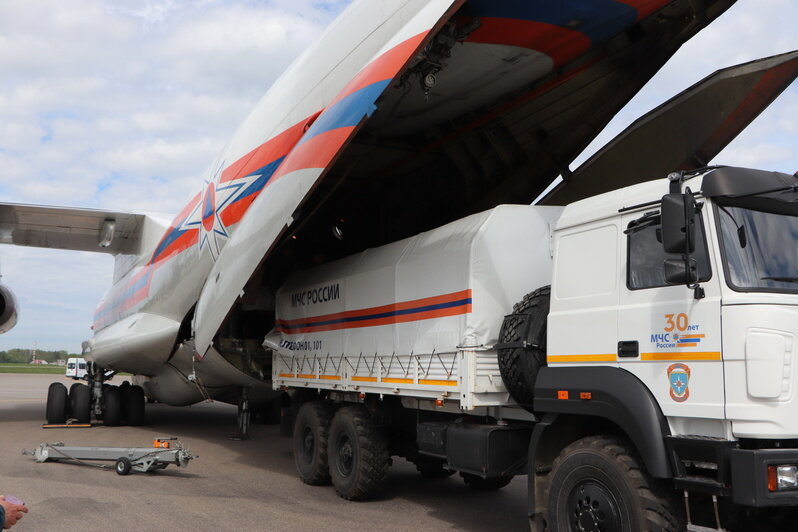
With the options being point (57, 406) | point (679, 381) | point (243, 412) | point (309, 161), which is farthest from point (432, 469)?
point (57, 406)

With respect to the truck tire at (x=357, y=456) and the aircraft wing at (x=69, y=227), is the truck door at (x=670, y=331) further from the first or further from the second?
the aircraft wing at (x=69, y=227)

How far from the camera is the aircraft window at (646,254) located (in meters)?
5.03

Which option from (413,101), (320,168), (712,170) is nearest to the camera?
(712,170)

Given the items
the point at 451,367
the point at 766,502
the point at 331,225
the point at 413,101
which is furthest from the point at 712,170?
the point at 331,225

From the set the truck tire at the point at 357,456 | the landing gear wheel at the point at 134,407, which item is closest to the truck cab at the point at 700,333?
the truck tire at the point at 357,456

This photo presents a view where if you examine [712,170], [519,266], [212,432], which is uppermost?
[712,170]

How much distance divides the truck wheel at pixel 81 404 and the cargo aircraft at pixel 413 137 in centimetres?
346

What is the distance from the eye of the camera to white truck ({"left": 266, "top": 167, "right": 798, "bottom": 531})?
450 centimetres

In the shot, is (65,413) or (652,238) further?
(65,413)

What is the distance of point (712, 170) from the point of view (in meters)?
4.90

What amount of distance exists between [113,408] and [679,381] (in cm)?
1378

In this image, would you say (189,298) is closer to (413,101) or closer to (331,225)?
(331,225)

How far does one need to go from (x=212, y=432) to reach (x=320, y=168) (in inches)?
361

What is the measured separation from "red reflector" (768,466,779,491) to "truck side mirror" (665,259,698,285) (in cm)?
117
